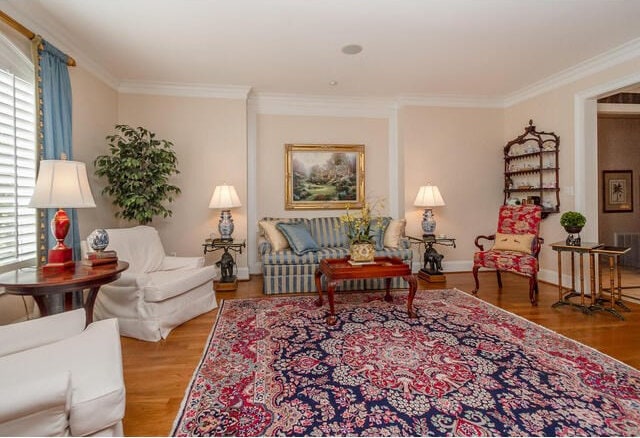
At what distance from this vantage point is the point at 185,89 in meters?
4.85

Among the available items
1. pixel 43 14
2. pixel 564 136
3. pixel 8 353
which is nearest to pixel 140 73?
pixel 43 14

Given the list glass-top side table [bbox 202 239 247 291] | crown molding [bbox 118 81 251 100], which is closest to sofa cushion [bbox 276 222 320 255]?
glass-top side table [bbox 202 239 247 291]

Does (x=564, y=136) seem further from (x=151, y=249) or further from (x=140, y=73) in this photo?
(x=140, y=73)

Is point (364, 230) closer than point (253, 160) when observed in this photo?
Yes

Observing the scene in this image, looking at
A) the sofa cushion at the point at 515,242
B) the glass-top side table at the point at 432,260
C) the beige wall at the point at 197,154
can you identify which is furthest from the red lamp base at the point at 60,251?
the sofa cushion at the point at 515,242

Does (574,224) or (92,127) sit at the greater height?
(92,127)

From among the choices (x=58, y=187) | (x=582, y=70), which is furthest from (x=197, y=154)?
(x=582, y=70)

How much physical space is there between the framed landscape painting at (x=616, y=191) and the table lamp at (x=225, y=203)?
657cm

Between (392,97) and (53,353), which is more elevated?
(392,97)

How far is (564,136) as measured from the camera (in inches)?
179

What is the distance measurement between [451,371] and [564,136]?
4.00 meters

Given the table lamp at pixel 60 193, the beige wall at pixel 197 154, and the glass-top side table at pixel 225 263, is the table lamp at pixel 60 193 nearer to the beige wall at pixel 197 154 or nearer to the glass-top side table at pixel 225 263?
the glass-top side table at pixel 225 263

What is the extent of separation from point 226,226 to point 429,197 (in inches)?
120

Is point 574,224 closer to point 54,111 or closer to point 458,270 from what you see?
point 458,270
